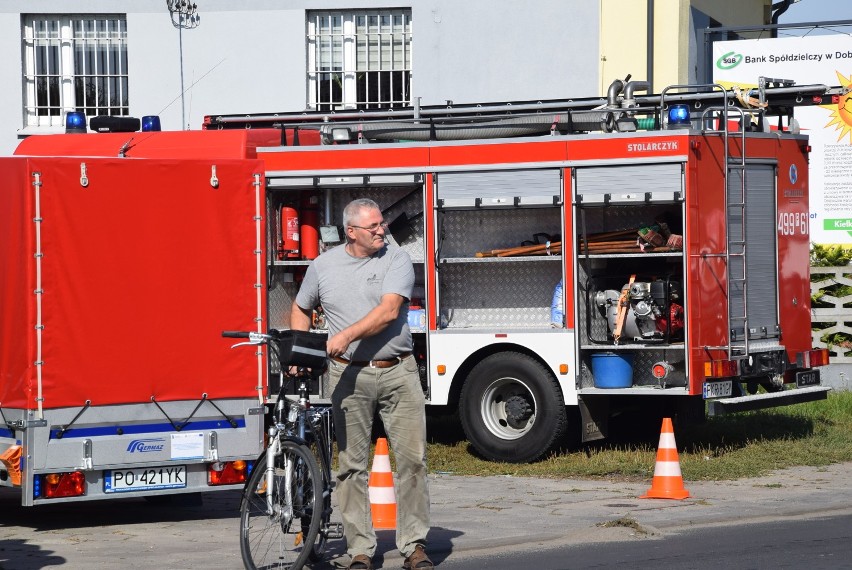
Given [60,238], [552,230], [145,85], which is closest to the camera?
[60,238]

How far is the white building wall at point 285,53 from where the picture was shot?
→ 69.4ft

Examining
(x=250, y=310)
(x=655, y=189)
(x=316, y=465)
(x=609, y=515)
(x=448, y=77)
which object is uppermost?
(x=448, y=77)

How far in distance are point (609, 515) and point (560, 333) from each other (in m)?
2.93

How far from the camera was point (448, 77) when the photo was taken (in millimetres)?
21578

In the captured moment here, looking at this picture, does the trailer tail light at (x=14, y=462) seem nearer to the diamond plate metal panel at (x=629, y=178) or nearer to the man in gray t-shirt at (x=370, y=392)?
the man in gray t-shirt at (x=370, y=392)

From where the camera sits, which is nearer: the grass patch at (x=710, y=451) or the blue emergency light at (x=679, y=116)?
the grass patch at (x=710, y=451)

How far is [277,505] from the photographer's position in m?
8.01

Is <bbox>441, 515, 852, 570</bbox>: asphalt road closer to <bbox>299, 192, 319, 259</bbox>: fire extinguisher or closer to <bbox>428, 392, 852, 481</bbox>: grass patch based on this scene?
<bbox>428, 392, 852, 481</bbox>: grass patch

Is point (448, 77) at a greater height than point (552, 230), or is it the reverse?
point (448, 77)

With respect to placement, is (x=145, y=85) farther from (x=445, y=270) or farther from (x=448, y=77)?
(x=445, y=270)

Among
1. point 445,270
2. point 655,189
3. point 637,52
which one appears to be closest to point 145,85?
point 637,52

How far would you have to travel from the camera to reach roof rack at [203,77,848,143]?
13.2m

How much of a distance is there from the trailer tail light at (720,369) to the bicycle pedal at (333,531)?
5011 mm

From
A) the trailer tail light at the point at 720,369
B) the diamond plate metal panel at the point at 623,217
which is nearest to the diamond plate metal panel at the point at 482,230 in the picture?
the diamond plate metal panel at the point at 623,217
